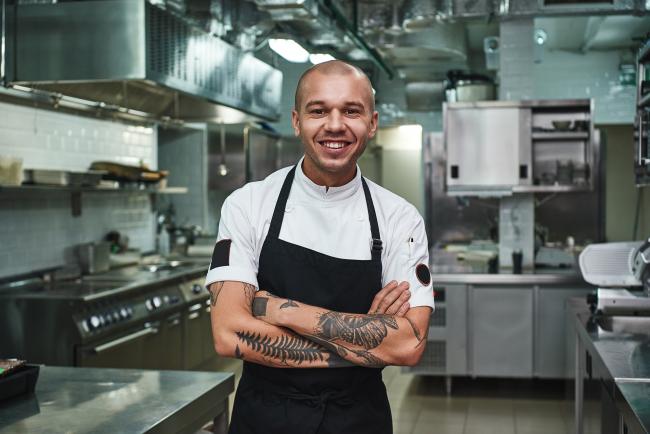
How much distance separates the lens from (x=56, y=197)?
5758mm

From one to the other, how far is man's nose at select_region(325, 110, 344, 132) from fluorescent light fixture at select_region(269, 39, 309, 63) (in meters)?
4.36

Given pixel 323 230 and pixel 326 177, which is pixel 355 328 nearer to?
pixel 323 230

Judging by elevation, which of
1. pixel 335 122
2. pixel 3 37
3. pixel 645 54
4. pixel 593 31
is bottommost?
pixel 335 122

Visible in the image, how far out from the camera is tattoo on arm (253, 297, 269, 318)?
79.9 inches

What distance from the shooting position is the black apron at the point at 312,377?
2.01 meters

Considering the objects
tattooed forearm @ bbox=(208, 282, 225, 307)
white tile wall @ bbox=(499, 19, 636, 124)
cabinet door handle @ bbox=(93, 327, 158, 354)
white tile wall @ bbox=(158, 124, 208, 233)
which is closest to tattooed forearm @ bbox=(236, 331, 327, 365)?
tattooed forearm @ bbox=(208, 282, 225, 307)

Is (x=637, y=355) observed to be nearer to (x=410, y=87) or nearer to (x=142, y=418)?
(x=142, y=418)

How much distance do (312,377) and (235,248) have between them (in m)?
0.38

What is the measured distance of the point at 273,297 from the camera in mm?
2043

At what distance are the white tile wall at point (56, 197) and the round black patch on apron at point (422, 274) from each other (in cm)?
376

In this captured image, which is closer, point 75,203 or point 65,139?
point 65,139

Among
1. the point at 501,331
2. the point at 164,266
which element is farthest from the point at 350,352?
the point at 164,266

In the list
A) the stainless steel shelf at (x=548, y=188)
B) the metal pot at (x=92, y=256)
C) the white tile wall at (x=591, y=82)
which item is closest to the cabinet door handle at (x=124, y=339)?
the metal pot at (x=92, y=256)

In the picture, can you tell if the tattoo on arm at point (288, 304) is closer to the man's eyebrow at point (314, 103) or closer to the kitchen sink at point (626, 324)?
the man's eyebrow at point (314, 103)
